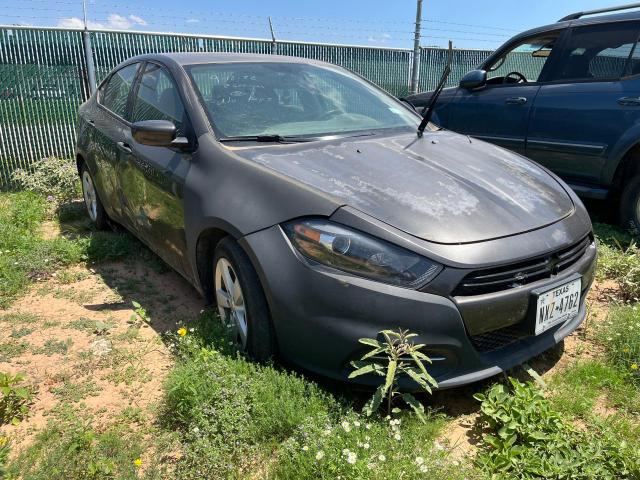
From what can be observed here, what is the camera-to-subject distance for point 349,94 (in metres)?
3.61

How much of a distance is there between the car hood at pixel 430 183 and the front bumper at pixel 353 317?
266 millimetres

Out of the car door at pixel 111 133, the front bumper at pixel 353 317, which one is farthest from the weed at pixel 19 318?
the front bumper at pixel 353 317

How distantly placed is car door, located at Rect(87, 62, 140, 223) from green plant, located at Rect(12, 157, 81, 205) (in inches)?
70.7

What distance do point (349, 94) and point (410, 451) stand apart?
2387 mm

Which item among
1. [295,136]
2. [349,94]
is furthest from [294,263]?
[349,94]

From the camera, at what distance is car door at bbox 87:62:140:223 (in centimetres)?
391

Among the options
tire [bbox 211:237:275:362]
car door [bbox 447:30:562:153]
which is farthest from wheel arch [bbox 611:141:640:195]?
tire [bbox 211:237:275:362]

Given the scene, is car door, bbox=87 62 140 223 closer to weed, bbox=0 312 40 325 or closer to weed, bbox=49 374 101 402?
weed, bbox=0 312 40 325

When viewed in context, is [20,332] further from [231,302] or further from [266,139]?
[266,139]

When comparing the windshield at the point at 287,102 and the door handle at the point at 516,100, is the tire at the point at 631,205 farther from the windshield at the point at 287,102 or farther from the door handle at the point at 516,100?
the windshield at the point at 287,102

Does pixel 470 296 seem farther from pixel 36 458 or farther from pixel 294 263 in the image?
pixel 36 458

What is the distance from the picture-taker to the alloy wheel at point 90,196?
4785 mm

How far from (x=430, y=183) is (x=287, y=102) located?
1221mm

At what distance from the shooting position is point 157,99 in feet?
11.5
